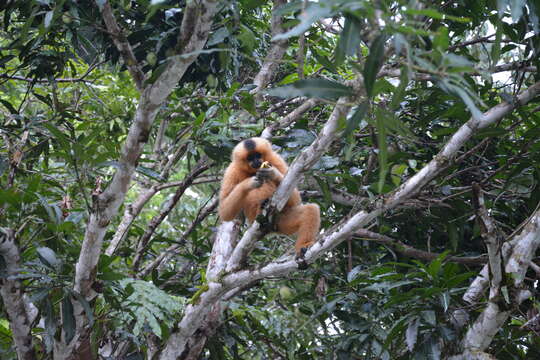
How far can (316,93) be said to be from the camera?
2785mm

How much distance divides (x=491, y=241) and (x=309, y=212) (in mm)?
2052

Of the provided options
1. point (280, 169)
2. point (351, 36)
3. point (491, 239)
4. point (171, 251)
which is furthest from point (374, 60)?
point (171, 251)

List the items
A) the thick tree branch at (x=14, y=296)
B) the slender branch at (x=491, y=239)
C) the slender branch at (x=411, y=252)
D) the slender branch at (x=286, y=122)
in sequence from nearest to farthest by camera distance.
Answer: the slender branch at (x=491, y=239), the thick tree branch at (x=14, y=296), the slender branch at (x=411, y=252), the slender branch at (x=286, y=122)

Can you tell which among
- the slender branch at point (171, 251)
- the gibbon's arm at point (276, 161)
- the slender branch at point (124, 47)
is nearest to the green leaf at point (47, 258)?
the slender branch at point (124, 47)

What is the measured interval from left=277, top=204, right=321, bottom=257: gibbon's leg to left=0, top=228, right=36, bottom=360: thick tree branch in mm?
2574

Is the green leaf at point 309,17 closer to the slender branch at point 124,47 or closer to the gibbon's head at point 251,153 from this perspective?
the slender branch at point 124,47

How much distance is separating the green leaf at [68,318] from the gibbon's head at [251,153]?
2504 millimetres

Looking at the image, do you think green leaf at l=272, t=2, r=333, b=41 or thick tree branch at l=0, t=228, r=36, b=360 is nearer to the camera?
green leaf at l=272, t=2, r=333, b=41

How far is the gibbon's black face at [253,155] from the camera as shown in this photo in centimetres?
608

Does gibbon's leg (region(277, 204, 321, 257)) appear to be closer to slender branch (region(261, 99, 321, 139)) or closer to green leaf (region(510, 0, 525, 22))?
slender branch (region(261, 99, 321, 139))

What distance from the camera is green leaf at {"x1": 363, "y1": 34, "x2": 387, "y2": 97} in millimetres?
2658

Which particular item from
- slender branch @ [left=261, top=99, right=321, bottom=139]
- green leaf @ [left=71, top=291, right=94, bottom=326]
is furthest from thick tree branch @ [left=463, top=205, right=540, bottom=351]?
green leaf @ [left=71, top=291, right=94, bottom=326]

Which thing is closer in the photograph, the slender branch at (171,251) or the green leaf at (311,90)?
the green leaf at (311,90)

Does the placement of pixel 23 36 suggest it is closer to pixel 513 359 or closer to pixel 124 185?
pixel 124 185
